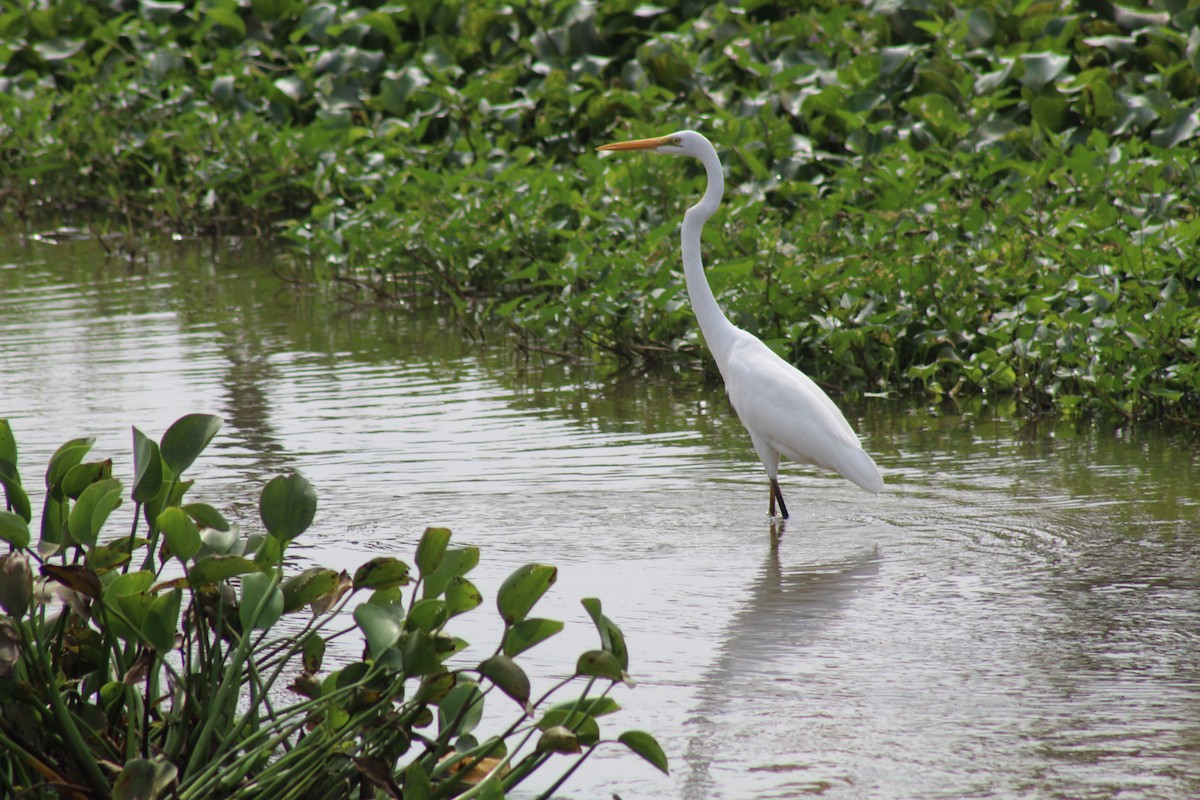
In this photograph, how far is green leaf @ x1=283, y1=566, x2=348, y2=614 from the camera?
2.83 metres

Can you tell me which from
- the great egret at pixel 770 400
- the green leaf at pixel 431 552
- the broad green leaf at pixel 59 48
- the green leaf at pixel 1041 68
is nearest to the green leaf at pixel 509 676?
the green leaf at pixel 431 552

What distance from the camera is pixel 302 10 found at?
551 inches

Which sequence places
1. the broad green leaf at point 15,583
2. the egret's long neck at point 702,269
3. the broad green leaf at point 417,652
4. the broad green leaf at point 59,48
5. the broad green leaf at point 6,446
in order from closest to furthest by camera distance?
the broad green leaf at point 15,583, the broad green leaf at point 417,652, the broad green leaf at point 6,446, the egret's long neck at point 702,269, the broad green leaf at point 59,48

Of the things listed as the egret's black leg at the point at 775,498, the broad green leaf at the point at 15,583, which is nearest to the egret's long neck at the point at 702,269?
the egret's black leg at the point at 775,498

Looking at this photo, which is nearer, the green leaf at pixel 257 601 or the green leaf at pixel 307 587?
the green leaf at pixel 257 601

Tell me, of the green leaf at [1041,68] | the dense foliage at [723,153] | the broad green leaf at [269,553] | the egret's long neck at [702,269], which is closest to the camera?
the broad green leaf at [269,553]

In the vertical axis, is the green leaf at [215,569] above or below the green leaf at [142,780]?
above

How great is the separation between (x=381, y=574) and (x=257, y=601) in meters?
0.26

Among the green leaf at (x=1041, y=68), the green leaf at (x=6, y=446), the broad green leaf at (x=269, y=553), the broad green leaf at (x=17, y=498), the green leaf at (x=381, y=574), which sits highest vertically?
the green leaf at (x=1041, y=68)

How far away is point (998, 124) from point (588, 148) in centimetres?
285

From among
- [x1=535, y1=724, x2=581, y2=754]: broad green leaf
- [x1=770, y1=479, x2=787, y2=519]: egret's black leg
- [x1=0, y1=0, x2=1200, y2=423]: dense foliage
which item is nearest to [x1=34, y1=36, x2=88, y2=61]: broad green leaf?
[x1=0, y1=0, x2=1200, y2=423]: dense foliage

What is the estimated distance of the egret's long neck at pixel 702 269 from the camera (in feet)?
20.4

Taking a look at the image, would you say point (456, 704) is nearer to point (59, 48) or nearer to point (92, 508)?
point (92, 508)

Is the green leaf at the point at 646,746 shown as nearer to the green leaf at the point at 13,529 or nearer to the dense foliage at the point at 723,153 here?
the green leaf at the point at 13,529
